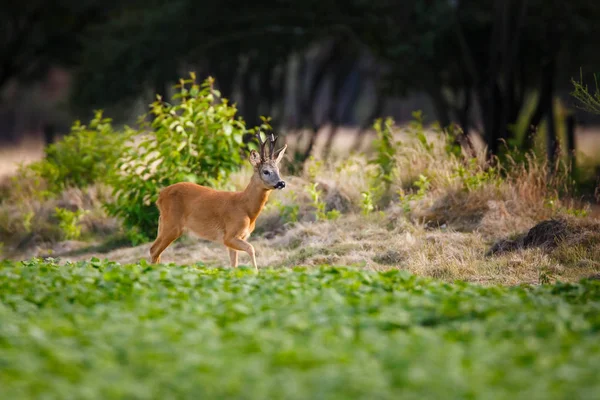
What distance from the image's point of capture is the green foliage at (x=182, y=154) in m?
13.8

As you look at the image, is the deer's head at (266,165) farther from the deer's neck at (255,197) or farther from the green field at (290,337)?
the green field at (290,337)

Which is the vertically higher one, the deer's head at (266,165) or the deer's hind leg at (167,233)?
the deer's head at (266,165)

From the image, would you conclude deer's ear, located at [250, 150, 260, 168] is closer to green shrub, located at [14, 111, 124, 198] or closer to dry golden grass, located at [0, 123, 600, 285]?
dry golden grass, located at [0, 123, 600, 285]

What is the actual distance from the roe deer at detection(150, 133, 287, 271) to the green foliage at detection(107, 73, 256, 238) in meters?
2.44

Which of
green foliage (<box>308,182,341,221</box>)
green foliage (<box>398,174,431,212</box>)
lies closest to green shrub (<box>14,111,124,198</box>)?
green foliage (<box>308,182,341,221</box>)

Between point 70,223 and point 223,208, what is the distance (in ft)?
16.9

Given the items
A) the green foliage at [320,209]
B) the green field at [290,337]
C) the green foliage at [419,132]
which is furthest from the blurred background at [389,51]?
the green field at [290,337]

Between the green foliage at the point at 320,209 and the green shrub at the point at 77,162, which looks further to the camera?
the green shrub at the point at 77,162

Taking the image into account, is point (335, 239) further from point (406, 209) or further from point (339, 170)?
point (339, 170)

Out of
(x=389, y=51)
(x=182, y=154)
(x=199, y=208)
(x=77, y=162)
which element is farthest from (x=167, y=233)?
(x=389, y=51)

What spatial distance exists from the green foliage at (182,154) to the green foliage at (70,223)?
1.14m

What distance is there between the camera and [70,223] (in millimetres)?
15328

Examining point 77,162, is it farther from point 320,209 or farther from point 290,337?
point 290,337

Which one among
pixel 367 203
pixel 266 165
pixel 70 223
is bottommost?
pixel 70 223
